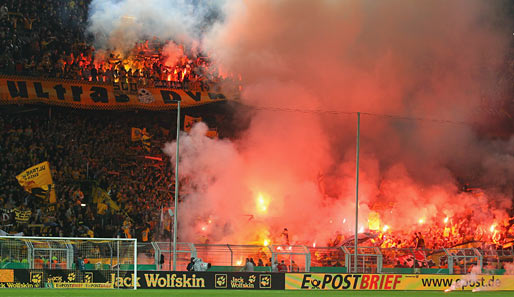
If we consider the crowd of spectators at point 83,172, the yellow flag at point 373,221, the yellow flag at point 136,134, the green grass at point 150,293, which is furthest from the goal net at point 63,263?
the yellow flag at point 373,221

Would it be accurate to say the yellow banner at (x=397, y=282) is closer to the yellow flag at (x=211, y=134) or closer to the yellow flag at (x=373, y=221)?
the yellow flag at (x=211, y=134)

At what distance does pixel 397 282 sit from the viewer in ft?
93.2

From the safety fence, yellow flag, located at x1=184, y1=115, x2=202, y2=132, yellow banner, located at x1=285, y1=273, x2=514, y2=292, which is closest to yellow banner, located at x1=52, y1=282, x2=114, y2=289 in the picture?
the safety fence

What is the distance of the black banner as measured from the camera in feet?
82.1

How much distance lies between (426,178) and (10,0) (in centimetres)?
2749

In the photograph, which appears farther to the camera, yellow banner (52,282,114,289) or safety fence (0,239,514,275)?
safety fence (0,239,514,275)

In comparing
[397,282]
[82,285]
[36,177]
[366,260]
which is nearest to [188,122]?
[36,177]

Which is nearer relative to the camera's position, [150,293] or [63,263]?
[150,293]

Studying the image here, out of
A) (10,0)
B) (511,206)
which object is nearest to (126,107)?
(10,0)

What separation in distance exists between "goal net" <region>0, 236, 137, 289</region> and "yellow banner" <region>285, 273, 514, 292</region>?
627cm

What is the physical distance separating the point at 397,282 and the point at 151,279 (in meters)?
9.39

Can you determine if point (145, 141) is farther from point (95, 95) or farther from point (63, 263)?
point (63, 263)

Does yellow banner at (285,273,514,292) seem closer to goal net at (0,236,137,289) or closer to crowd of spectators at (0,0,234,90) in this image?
goal net at (0,236,137,289)

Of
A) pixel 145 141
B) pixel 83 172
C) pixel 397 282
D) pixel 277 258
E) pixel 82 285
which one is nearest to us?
pixel 82 285
